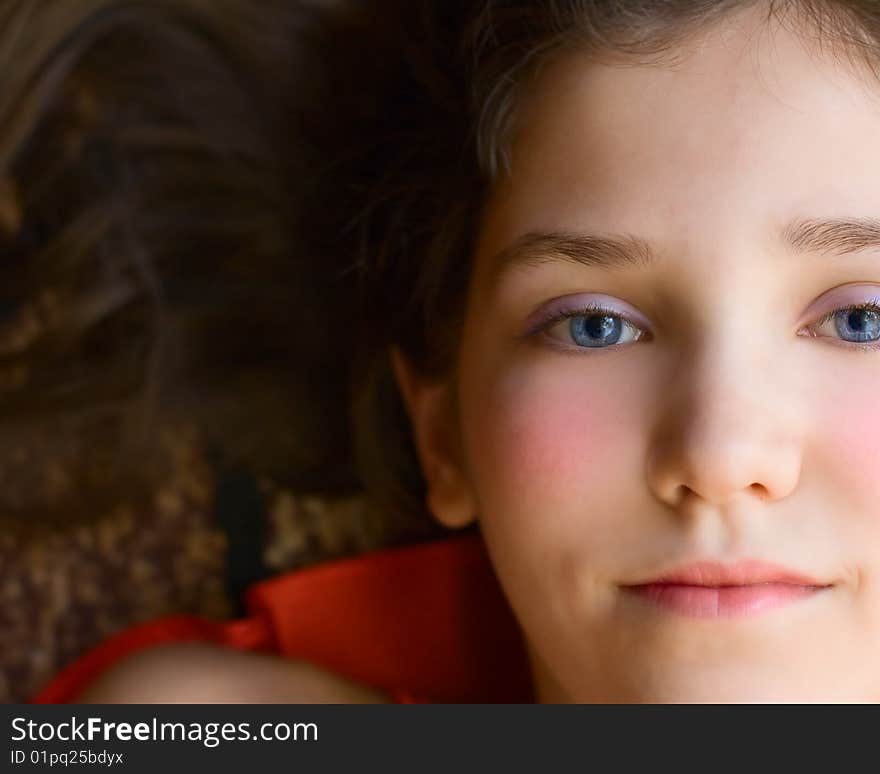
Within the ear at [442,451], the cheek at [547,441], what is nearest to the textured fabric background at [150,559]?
the ear at [442,451]

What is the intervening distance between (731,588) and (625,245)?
0.26 metres

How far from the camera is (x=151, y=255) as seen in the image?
1.31 metres

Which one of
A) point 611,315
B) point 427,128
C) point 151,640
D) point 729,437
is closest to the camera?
point 729,437

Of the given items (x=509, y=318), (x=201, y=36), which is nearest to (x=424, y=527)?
(x=509, y=318)

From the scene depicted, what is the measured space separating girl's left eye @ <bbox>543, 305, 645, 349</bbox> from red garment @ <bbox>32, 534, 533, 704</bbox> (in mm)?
405

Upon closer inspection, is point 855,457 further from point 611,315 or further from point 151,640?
point 151,640

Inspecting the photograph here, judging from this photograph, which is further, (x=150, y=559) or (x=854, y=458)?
(x=150, y=559)

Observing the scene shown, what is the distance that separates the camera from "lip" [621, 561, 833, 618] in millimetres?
859

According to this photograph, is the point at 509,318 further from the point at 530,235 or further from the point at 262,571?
the point at 262,571

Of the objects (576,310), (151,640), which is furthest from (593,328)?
(151,640)

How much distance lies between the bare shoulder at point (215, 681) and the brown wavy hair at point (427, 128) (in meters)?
0.21

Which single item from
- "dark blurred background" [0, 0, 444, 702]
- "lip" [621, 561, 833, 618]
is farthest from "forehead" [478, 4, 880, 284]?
"dark blurred background" [0, 0, 444, 702]

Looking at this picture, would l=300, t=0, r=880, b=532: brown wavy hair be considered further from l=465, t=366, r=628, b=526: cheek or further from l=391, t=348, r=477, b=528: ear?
l=465, t=366, r=628, b=526: cheek

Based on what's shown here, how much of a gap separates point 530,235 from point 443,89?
209 millimetres
